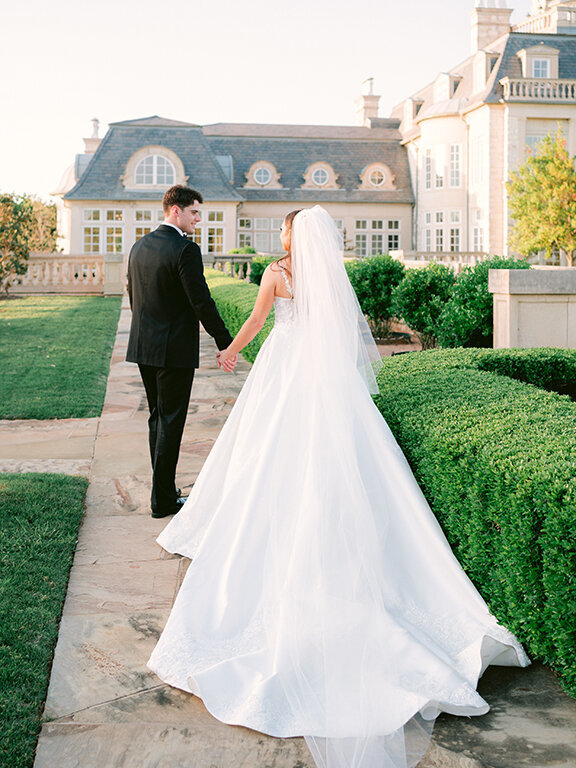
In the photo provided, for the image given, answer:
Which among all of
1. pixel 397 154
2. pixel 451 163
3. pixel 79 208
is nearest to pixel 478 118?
pixel 451 163

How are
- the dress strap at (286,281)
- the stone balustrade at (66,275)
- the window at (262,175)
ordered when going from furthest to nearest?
the window at (262,175)
the stone balustrade at (66,275)
the dress strap at (286,281)

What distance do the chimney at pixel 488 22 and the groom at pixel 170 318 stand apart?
41.2 m

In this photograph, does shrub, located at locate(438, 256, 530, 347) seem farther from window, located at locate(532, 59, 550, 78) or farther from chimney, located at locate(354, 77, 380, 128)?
chimney, located at locate(354, 77, 380, 128)

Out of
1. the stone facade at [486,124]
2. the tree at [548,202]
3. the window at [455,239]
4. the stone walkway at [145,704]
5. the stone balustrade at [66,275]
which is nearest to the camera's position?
the stone walkway at [145,704]

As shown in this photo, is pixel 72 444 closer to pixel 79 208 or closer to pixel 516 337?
pixel 516 337

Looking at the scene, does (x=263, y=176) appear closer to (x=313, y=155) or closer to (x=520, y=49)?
(x=313, y=155)

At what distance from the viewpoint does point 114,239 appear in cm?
4128

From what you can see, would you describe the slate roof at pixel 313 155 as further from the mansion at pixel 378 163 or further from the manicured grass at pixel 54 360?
the manicured grass at pixel 54 360

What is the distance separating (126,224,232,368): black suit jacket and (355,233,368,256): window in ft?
132

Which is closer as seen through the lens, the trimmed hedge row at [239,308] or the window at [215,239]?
the trimmed hedge row at [239,308]

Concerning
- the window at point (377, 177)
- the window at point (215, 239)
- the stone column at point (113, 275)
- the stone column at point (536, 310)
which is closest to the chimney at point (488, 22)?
the window at point (377, 177)

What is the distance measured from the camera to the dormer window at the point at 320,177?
44.8 m

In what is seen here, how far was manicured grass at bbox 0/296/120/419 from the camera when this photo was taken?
27.8 ft

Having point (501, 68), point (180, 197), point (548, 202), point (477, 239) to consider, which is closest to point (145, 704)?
point (180, 197)
